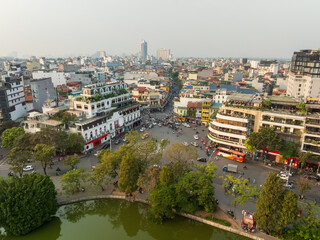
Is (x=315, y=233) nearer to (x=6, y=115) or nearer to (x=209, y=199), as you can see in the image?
(x=209, y=199)

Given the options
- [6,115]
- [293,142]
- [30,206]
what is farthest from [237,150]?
[6,115]

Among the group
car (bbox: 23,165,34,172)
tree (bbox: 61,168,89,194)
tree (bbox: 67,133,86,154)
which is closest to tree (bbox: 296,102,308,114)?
tree (bbox: 61,168,89,194)

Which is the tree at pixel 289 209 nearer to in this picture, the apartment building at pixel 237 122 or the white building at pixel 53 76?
the apartment building at pixel 237 122

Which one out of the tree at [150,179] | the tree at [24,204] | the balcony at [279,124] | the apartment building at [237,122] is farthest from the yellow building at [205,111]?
the tree at [24,204]

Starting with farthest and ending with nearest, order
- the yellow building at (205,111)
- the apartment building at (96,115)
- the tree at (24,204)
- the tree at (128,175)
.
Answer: the yellow building at (205,111) < the apartment building at (96,115) < the tree at (128,175) < the tree at (24,204)

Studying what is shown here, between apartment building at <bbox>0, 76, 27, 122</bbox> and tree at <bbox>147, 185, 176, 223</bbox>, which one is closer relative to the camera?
tree at <bbox>147, 185, 176, 223</bbox>

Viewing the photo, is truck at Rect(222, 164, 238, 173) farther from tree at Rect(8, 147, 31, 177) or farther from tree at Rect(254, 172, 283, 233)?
tree at Rect(8, 147, 31, 177)
